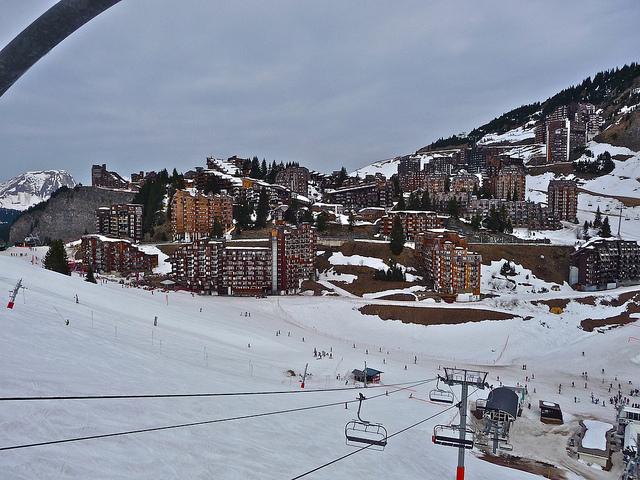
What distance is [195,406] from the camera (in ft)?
51.0

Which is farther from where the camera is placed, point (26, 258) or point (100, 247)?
point (26, 258)

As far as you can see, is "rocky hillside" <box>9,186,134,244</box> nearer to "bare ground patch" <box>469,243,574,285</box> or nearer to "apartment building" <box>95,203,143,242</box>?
"apartment building" <box>95,203,143,242</box>

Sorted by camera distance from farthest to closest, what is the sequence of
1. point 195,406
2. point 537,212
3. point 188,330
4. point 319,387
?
1. point 537,212
2. point 188,330
3. point 319,387
4. point 195,406

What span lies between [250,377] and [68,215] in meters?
111

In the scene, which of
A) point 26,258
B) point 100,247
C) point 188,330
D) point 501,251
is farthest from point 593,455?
point 26,258

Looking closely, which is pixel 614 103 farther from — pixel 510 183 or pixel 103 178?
pixel 103 178

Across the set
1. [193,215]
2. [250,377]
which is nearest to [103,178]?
[193,215]

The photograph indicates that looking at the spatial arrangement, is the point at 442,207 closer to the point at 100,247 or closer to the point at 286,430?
the point at 100,247

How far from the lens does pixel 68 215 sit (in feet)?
374

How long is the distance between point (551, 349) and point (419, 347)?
11.3 m

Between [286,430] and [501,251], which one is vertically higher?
[501,251]

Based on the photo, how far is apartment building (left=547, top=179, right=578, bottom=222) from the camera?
85.2 m

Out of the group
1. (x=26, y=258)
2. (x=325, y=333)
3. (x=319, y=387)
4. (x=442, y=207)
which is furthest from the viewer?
(x=442, y=207)

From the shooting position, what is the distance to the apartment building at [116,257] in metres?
59.5
